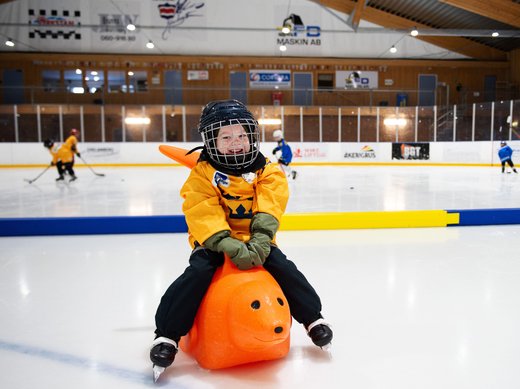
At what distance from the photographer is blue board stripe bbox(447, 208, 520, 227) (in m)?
3.80

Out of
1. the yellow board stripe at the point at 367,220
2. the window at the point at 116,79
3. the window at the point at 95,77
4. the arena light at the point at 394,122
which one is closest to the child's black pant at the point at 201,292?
the yellow board stripe at the point at 367,220

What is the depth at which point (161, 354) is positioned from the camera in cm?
134

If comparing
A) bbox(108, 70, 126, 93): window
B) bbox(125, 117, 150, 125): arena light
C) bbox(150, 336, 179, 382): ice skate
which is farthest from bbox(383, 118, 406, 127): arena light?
bbox(150, 336, 179, 382): ice skate

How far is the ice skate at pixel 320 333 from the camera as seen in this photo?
1.47m

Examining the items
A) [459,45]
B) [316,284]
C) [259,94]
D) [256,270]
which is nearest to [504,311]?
[316,284]

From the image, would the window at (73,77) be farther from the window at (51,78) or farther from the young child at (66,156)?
the young child at (66,156)

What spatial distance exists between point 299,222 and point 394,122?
14.6 meters

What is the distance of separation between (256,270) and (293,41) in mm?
20050

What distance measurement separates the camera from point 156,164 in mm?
15688

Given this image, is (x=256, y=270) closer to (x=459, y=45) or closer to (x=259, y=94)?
(x=259, y=94)

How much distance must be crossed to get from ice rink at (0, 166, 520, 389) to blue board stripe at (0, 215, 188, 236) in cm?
10

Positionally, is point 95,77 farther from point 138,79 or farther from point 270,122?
point 270,122

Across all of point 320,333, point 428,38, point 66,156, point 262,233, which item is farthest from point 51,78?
point 320,333

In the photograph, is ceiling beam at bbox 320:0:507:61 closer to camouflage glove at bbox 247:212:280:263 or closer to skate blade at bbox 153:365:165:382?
camouflage glove at bbox 247:212:280:263
